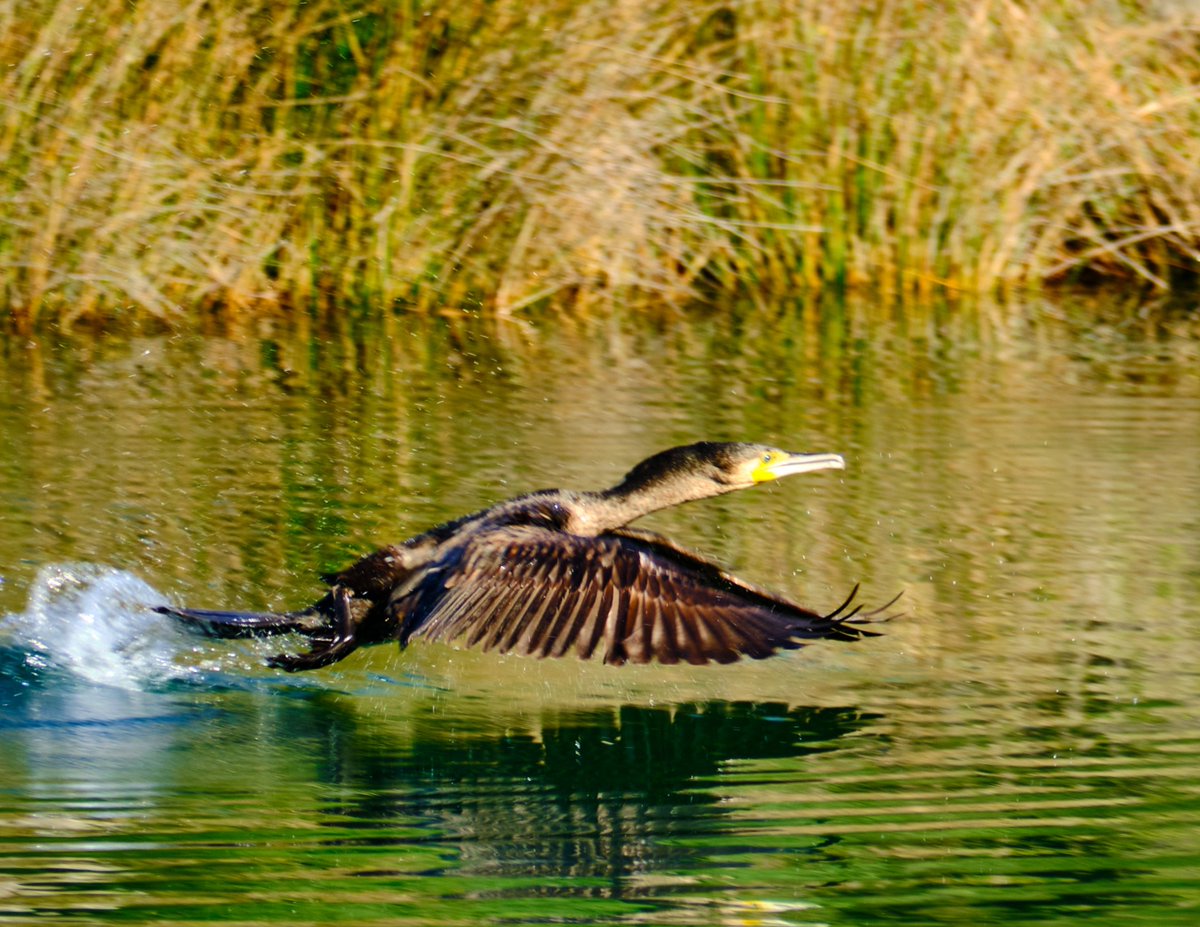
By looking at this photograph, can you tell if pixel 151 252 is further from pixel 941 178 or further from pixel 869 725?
pixel 869 725

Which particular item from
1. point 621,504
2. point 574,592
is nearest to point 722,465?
point 621,504

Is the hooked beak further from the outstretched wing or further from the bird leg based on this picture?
the bird leg

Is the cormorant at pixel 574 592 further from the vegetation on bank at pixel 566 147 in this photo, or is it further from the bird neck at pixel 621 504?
the vegetation on bank at pixel 566 147

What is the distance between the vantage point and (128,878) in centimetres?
364

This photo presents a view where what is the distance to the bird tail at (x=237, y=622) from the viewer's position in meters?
4.92

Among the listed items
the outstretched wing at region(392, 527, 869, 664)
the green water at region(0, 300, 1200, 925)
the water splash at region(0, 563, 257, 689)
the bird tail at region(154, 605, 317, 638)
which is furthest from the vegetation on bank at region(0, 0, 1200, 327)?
the outstretched wing at region(392, 527, 869, 664)

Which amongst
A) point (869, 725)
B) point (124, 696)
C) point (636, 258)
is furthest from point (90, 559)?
point (636, 258)

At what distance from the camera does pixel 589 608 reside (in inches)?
174

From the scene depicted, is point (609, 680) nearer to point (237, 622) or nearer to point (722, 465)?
point (722, 465)

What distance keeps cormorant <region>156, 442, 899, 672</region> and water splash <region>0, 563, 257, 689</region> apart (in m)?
0.27

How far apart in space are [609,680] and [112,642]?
4.43 ft

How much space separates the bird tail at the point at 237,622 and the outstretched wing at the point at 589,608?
470mm

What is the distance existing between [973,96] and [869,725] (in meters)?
7.15

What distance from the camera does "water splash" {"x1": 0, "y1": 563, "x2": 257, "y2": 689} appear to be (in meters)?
5.17
